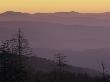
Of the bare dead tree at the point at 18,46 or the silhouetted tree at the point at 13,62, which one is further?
the bare dead tree at the point at 18,46

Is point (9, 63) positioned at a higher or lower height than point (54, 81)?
higher

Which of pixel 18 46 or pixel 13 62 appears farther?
pixel 18 46

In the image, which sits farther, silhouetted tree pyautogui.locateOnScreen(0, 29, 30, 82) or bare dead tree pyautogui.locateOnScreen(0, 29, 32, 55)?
bare dead tree pyautogui.locateOnScreen(0, 29, 32, 55)

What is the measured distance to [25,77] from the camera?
45562 millimetres

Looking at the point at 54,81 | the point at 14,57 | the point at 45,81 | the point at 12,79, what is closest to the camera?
the point at 12,79

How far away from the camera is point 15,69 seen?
44438mm

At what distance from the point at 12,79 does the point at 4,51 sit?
2235 millimetres

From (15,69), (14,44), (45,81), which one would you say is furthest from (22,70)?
(45,81)

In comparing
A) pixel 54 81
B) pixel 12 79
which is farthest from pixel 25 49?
pixel 54 81

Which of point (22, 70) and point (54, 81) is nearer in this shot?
point (22, 70)

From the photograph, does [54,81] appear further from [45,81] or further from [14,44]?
[14,44]

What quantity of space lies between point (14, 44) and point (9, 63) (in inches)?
112

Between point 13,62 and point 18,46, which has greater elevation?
point 18,46

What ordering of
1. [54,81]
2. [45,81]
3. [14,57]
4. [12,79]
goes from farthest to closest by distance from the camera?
[45,81]
[54,81]
[14,57]
[12,79]
